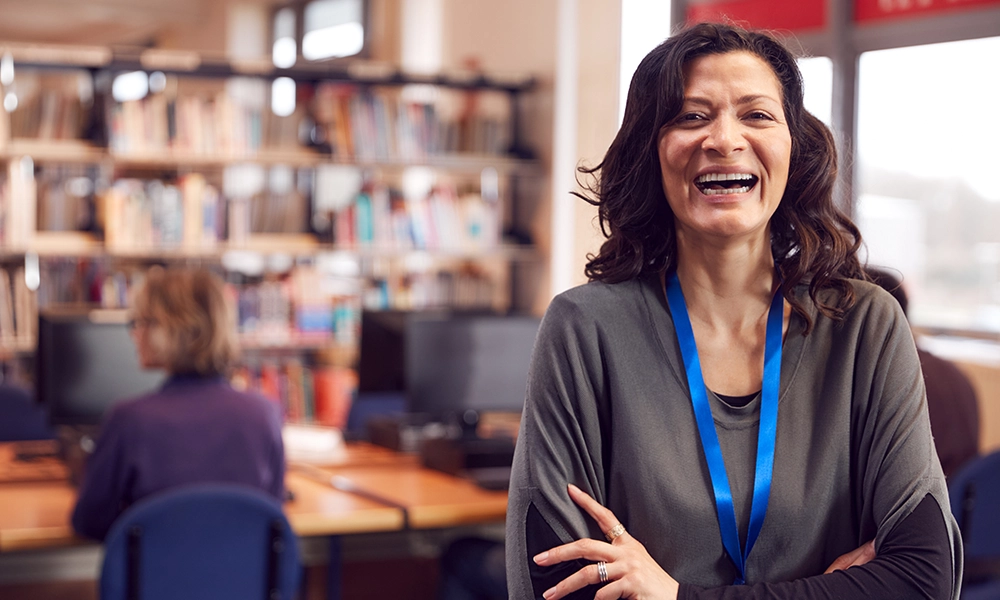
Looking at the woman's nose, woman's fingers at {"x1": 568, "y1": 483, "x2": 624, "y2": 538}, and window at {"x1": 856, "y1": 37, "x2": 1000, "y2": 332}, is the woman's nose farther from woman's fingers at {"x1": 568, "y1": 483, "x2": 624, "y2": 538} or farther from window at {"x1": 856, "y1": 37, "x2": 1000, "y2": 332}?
window at {"x1": 856, "y1": 37, "x2": 1000, "y2": 332}

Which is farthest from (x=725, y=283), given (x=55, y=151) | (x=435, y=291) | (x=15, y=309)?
(x=435, y=291)

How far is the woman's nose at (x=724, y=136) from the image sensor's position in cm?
136

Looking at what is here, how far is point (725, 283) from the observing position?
57.2 inches

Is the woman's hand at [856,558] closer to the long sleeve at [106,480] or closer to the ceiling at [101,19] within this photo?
the long sleeve at [106,480]

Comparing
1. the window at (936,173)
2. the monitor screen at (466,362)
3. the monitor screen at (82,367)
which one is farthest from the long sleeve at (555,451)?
the window at (936,173)

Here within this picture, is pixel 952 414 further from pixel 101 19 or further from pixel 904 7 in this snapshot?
pixel 101 19

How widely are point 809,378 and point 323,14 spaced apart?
23.8 ft

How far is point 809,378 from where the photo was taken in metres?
1.41

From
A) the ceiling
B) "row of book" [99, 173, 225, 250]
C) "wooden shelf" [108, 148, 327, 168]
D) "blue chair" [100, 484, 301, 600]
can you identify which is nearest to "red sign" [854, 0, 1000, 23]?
"wooden shelf" [108, 148, 327, 168]

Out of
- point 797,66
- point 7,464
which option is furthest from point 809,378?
point 7,464

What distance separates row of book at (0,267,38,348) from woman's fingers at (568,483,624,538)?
4.12 metres

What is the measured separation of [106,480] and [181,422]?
0.73ft

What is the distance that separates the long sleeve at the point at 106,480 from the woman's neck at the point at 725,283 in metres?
1.74

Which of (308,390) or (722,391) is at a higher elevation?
(722,391)
